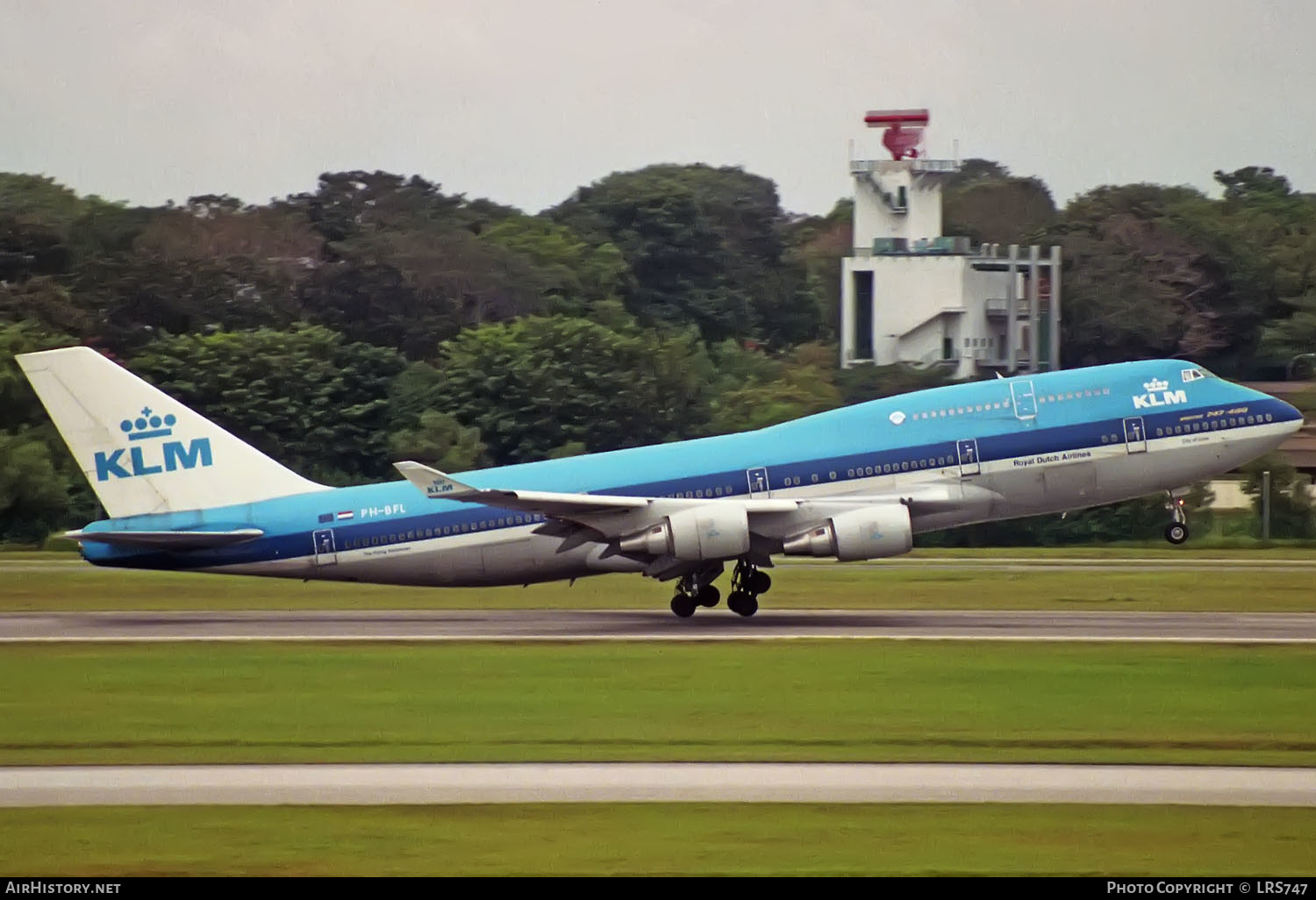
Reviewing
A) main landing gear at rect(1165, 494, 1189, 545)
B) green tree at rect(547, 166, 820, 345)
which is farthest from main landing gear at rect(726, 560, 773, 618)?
green tree at rect(547, 166, 820, 345)

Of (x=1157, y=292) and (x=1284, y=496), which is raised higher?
(x=1157, y=292)

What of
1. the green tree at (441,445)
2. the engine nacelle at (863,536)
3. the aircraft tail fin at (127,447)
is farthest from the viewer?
the green tree at (441,445)

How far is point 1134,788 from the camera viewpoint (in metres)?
18.3

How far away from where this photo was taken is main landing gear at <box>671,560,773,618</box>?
118ft

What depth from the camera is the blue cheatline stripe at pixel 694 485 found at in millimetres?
35531

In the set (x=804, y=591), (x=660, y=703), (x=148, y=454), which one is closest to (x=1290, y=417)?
(x=804, y=591)

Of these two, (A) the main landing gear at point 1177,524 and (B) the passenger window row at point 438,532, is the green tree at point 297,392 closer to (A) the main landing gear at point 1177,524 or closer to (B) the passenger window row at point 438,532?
(B) the passenger window row at point 438,532

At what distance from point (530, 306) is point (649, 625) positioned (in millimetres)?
67575

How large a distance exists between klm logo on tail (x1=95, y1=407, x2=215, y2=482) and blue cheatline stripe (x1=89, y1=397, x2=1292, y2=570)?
1681 mm

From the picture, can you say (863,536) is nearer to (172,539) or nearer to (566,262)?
(172,539)

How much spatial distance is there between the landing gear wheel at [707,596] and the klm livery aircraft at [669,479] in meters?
0.04

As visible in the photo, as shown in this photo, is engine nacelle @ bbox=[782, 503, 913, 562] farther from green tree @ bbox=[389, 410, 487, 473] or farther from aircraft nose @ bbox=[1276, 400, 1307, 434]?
green tree @ bbox=[389, 410, 487, 473]

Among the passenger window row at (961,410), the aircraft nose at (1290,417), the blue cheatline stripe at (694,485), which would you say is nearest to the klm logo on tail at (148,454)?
the blue cheatline stripe at (694,485)

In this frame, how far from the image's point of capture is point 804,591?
41.9 metres
